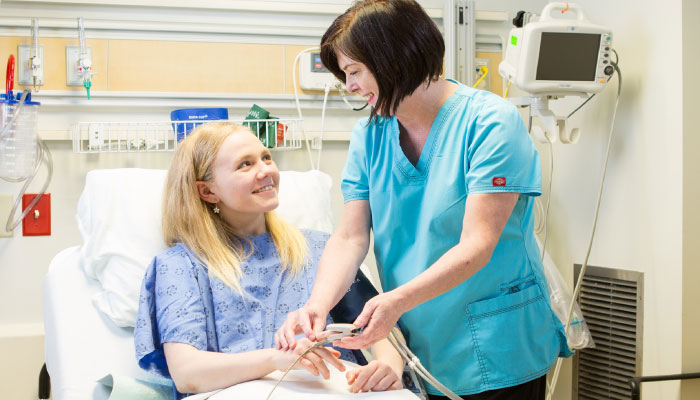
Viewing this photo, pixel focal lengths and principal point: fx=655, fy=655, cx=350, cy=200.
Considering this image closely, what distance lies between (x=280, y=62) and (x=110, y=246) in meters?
→ 1.01

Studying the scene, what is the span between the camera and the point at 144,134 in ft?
7.43

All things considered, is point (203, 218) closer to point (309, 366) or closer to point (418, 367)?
point (309, 366)

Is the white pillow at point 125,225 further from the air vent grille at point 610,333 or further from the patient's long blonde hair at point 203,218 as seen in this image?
the air vent grille at point 610,333

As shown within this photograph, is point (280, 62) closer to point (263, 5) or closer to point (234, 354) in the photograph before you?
point (263, 5)

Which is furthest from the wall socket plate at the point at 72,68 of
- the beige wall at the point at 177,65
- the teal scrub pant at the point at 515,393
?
the teal scrub pant at the point at 515,393

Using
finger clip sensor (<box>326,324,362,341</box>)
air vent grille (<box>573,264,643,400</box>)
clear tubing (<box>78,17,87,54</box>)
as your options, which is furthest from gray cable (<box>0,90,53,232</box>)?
air vent grille (<box>573,264,643,400</box>)

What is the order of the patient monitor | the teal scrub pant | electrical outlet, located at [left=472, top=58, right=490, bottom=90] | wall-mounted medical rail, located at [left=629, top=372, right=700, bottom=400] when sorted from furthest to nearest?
electrical outlet, located at [left=472, top=58, right=490, bottom=90] → the patient monitor → wall-mounted medical rail, located at [left=629, top=372, right=700, bottom=400] → the teal scrub pant

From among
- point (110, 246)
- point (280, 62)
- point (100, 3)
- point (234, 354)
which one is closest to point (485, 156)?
point (234, 354)

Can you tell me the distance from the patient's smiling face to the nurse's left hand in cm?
53

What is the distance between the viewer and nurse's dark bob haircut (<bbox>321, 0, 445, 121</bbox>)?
4.02 ft

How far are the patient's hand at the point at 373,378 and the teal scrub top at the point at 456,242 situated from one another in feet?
0.50

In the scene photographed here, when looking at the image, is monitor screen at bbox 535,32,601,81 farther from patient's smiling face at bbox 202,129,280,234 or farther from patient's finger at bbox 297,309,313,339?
patient's finger at bbox 297,309,313,339

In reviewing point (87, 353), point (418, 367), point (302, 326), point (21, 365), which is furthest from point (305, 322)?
point (21, 365)

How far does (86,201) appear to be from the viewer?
1.85 metres
